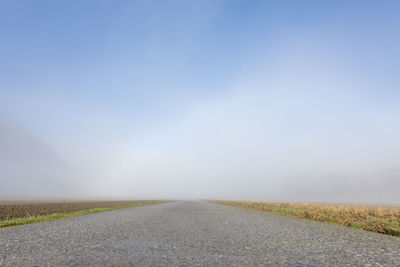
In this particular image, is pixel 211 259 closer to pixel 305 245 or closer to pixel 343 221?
A: pixel 305 245

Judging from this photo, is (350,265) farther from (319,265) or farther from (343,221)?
(343,221)

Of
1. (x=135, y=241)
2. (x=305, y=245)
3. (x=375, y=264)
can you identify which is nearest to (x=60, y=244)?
(x=135, y=241)

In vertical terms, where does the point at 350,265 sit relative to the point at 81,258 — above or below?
below

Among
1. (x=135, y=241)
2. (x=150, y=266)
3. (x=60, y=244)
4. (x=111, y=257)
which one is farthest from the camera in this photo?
(x=135, y=241)

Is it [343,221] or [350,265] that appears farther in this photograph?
[343,221]

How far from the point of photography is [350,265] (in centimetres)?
548

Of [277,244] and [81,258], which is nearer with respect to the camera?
[81,258]

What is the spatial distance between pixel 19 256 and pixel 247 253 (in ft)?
20.8

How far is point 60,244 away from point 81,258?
101 inches

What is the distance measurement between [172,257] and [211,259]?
105 cm

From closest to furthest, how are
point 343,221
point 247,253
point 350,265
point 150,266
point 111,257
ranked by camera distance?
point 150,266, point 350,265, point 111,257, point 247,253, point 343,221

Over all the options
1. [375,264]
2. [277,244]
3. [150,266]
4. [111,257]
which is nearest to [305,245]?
[277,244]

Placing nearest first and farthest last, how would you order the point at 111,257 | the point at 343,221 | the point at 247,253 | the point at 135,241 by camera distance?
1. the point at 111,257
2. the point at 247,253
3. the point at 135,241
4. the point at 343,221

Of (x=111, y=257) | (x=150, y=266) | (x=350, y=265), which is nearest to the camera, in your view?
(x=150, y=266)
